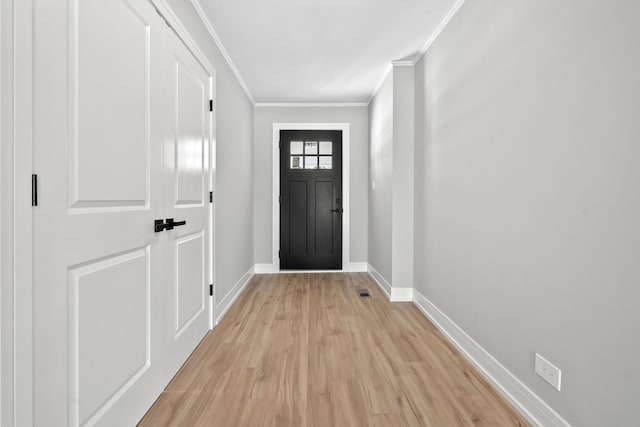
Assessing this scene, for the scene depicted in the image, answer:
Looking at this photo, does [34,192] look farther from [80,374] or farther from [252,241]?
[252,241]

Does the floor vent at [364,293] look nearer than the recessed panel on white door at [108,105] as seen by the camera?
No

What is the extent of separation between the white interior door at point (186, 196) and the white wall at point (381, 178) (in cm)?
191

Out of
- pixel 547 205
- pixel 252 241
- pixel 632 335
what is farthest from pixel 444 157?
pixel 252 241

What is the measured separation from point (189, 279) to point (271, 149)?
3.13 metres

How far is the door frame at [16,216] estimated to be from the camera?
3.06 feet

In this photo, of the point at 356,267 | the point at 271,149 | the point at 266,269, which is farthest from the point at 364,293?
the point at 271,149

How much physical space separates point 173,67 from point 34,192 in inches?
50.6

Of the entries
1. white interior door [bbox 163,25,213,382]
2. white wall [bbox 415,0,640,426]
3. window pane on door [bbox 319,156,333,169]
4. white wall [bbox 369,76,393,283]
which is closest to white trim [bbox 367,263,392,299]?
white wall [bbox 369,76,393,283]

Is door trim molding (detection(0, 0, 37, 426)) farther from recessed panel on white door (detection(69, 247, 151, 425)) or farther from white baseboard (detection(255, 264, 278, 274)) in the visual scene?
white baseboard (detection(255, 264, 278, 274))

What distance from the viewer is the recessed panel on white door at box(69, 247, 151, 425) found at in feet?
4.06

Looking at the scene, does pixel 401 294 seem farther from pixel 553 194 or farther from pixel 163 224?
pixel 163 224

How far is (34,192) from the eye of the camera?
104cm

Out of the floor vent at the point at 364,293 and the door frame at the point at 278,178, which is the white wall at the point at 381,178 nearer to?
the floor vent at the point at 364,293

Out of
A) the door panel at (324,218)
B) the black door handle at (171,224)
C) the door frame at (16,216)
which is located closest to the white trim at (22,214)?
the door frame at (16,216)
